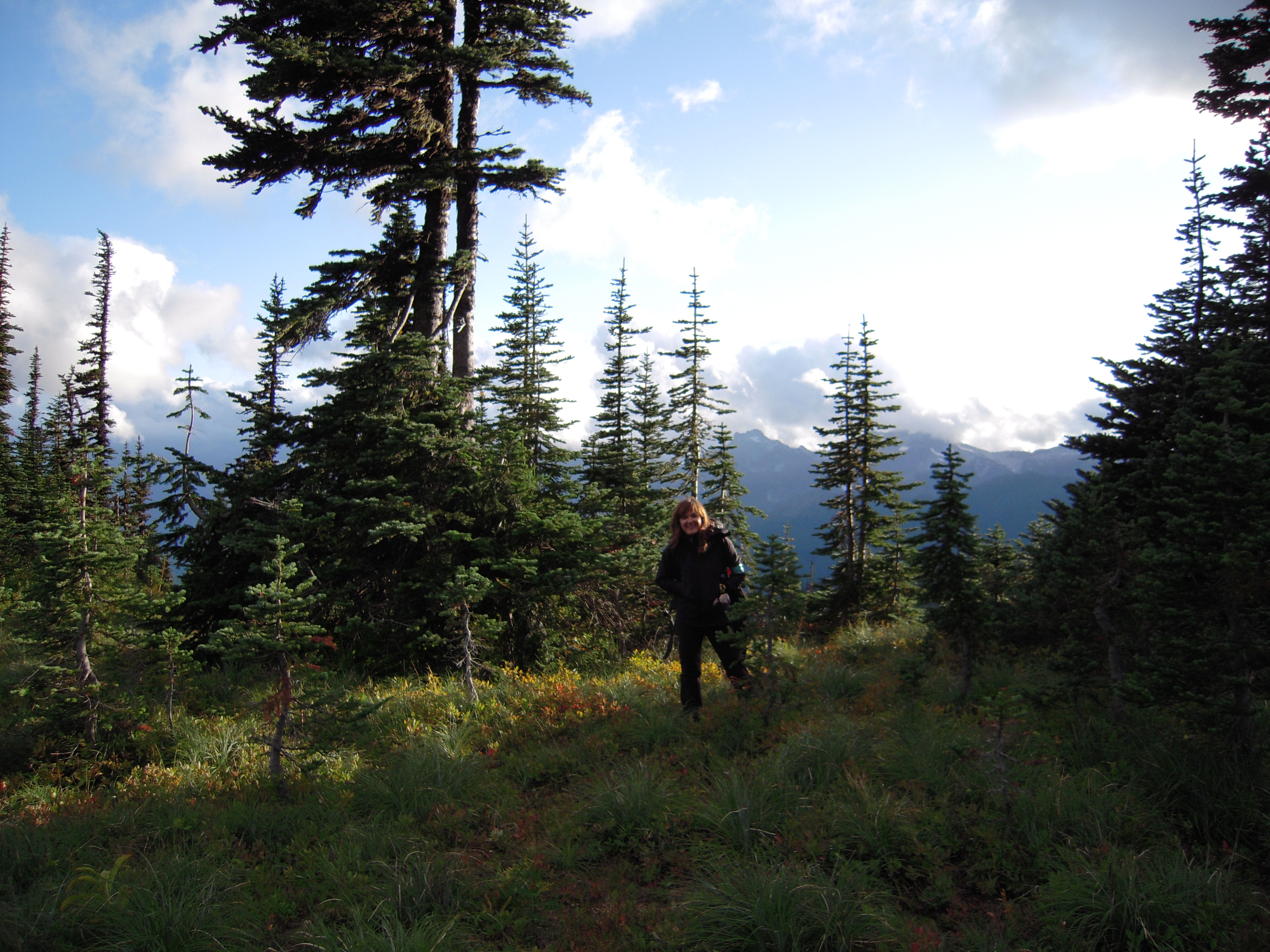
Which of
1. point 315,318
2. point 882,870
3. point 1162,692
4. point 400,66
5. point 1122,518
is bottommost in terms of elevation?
point 882,870

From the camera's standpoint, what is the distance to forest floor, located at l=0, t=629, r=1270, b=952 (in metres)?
3.47

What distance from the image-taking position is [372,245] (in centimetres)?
1067

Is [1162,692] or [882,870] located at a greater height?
[1162,692]

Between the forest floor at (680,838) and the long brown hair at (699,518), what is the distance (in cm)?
155

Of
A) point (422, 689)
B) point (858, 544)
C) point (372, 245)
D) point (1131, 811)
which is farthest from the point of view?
point (858, 544)

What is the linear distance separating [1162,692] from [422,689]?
26.1ft

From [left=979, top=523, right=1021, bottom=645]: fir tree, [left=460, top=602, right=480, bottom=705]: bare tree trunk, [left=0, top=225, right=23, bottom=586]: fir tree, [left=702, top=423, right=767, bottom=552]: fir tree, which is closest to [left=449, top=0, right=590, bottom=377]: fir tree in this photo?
[left=460, top=602, right=480, bottom=705]: bare tree trunk

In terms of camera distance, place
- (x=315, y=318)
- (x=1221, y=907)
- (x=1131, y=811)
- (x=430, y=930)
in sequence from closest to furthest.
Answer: (x=1221, y=907) → (x=430, y=930) → (x=1131, y=811) → (x=315, y=318)

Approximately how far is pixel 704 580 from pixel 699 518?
0.70m

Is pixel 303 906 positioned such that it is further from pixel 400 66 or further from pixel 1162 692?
pixel 400 66

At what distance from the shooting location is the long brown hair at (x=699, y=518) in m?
6.70

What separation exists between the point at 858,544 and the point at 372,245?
19.6 metres

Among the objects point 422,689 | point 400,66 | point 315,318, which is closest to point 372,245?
point 315,318

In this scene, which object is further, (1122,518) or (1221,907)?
(1122,518)
